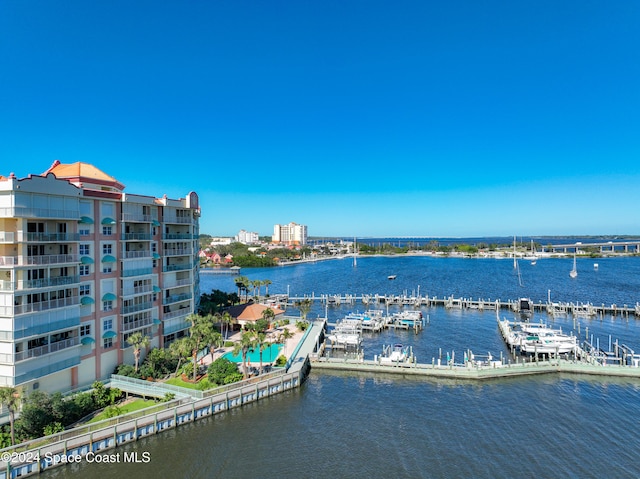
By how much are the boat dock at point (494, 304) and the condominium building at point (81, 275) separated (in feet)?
141

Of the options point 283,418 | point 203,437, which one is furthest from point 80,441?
point 283,418

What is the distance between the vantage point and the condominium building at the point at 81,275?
26.7 m

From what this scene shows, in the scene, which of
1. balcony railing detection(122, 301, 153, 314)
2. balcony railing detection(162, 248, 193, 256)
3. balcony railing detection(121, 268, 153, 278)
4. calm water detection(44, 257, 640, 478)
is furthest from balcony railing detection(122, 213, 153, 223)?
calm water detection(44, 257, 640, 478)

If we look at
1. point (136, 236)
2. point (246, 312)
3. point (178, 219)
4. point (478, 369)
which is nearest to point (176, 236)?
point (178, 219)

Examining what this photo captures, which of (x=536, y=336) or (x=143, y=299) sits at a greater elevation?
(x=143, y=299)

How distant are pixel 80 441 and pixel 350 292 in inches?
3133

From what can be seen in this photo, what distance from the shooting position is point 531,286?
348 feet

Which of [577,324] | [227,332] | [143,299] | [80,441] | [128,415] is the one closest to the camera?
[80,441]

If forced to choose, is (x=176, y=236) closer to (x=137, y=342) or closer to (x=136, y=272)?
(x=136, y=272)

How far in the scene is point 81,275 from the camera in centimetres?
3123

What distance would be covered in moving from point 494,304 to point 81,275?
71.0 metres

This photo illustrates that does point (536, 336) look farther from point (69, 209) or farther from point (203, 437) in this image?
point (69, 209)

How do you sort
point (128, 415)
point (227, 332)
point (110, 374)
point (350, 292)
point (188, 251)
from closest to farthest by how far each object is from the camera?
point (128, 415), point (110, 374), point (188, 251), point (227, 332), point (350, 292)

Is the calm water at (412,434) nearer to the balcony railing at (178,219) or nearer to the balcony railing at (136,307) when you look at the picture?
the balcony railing at (136,307)
